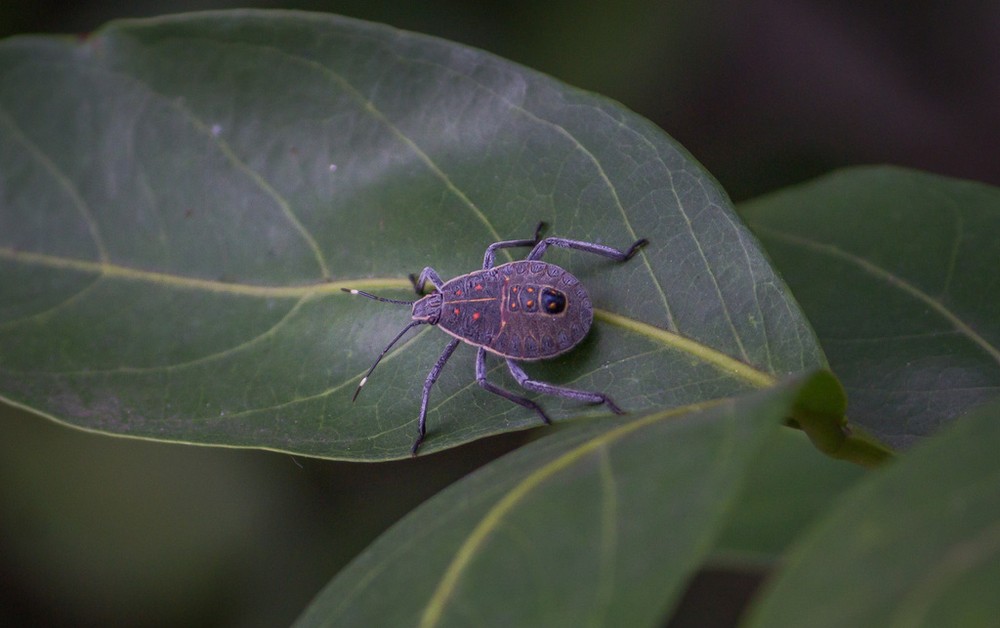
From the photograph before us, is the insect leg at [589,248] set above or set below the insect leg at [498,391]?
above

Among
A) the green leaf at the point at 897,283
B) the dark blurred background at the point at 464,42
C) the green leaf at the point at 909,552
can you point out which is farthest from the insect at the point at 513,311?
the dark blurred background at the point at 464,42

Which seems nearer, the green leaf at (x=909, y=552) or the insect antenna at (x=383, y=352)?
the green leaf at (x=909, y=552)

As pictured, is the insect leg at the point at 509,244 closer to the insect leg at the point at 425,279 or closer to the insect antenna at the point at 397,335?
the insect leg at the point at 425,279

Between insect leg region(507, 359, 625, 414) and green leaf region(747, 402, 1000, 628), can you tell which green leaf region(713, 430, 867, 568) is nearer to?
insect leg region(507, 359, 625, 414)

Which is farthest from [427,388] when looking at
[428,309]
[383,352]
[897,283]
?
[897,283]

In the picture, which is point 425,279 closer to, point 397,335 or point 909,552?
point 397,335

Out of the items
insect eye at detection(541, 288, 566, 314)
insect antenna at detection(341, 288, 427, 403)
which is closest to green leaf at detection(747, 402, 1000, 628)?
insect eye at detection(541, 288, 566, 314)

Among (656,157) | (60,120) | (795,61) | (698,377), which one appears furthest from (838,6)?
(60,120)
